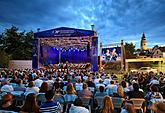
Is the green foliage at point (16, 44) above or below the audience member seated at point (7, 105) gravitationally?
above

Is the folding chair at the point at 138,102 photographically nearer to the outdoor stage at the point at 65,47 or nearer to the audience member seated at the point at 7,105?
the audience member seated at the point at 7,105

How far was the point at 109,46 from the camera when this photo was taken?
3041 centimetres

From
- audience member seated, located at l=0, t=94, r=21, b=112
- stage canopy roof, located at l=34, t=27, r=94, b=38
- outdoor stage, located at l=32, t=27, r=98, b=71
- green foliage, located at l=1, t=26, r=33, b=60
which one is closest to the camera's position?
audience member seated, located at l=0, t=94, r=21, b=112

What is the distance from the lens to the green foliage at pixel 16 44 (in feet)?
175

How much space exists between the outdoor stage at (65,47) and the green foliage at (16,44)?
21.6m

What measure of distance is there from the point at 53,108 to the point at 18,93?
3.91m

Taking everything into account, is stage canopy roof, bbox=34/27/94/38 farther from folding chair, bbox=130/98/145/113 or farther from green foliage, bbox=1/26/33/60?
green foliage, bbox=1/26/33/60

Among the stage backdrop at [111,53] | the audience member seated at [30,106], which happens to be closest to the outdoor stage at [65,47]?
the stage backdrop at [111,53]

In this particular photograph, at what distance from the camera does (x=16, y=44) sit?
2136 inches

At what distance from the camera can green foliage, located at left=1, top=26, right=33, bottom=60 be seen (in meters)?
53.3

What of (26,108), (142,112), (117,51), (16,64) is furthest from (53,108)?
(16,64)

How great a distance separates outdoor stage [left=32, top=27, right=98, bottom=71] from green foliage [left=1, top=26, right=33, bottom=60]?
70.9 feet

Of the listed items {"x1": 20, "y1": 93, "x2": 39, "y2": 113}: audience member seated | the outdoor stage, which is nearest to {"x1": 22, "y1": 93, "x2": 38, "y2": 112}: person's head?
{"x1": 20, "y1": 93, "x2": 39, "y2": 113}: audience member seated

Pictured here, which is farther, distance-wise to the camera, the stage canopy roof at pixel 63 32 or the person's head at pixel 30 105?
the stage canopy roof at pixel 63 32
